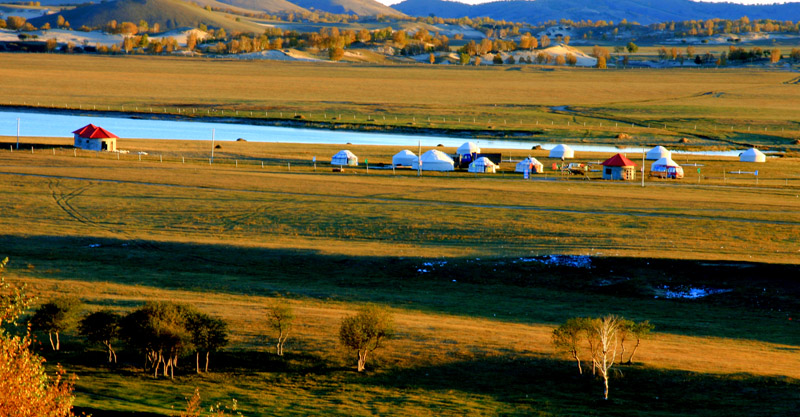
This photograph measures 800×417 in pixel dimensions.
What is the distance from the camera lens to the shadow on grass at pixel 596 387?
88.3 feet

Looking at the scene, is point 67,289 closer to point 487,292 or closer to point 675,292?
point 487,292

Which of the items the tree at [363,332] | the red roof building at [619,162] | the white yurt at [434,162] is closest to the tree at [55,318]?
the tree at [363,332]

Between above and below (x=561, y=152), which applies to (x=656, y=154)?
above

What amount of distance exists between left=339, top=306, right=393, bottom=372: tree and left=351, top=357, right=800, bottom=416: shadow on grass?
1.01 metres

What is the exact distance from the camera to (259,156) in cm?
9631

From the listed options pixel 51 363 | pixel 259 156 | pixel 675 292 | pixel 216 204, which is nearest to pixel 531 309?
pixel 675 292

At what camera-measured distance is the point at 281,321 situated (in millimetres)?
32781

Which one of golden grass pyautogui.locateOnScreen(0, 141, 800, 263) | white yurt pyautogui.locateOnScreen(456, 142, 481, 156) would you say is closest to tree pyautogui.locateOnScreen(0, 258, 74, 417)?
golden grass pyautogui.locateOnScreen(0, 141, 800, 263)

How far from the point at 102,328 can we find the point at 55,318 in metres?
2.52

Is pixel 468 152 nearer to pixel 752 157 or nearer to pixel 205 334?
pixel 752 157

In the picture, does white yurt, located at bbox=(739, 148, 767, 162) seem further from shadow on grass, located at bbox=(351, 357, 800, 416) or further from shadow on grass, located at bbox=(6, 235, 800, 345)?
shadow on grass, located at bbox=(351, 357, 800, 416)

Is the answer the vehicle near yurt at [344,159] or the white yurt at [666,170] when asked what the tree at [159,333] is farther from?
the white yurt at [666,170]

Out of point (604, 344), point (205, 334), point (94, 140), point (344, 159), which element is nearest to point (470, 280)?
point (604, 344)

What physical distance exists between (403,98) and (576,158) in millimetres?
79430
